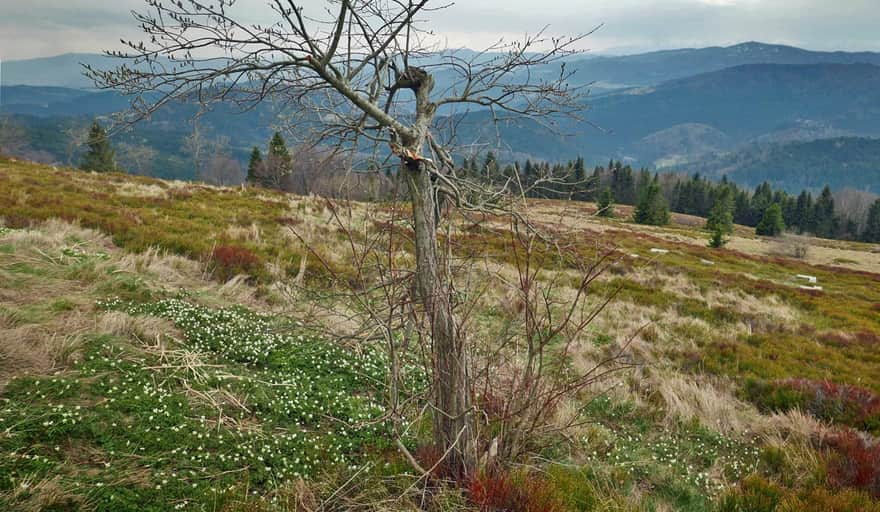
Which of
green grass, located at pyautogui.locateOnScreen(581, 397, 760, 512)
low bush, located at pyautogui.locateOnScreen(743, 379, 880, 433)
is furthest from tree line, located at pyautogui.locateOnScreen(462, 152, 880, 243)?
green grass, located at pyautogui.locateOnScreen(581, 397, 760, 512)

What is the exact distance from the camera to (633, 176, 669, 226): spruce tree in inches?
2406

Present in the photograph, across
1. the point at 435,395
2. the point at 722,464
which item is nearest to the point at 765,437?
the point at 722,464

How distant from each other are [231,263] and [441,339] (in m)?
7.95

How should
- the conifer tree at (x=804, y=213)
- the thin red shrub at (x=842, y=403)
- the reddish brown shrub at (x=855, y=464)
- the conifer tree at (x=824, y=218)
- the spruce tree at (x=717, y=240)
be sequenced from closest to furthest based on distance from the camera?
the reddish brown shrub at (x=855, y=464) → the thin red shrub at (x=842, y=403) → the spruce tree at (x=717, y=240) → the conifer tree at (x=824, y=218) → the conifer tree at (x=804, y=213)

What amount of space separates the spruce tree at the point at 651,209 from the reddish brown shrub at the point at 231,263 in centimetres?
6047

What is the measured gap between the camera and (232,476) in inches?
155

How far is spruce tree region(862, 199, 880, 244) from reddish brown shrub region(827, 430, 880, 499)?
105 meters

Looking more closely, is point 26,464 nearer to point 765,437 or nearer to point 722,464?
point 722,464

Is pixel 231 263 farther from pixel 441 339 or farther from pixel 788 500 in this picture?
pixel 788 500

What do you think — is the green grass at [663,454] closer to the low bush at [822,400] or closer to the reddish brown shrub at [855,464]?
the reddish brown shrub at [855,464]

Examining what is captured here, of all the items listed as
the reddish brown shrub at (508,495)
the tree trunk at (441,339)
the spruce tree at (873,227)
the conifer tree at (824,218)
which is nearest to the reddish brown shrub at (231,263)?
the tree trunk at (441,339)

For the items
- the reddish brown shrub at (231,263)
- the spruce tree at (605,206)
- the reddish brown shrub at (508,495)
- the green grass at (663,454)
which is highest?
the spruce tree at (605,206)

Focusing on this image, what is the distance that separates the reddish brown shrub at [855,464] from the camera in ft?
16.2

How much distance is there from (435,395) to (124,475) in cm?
255
